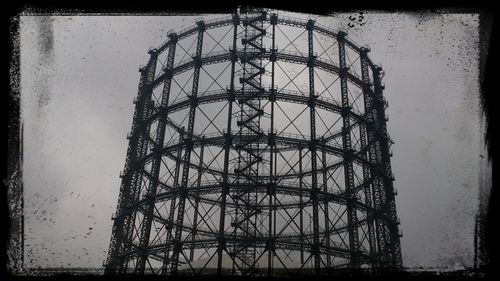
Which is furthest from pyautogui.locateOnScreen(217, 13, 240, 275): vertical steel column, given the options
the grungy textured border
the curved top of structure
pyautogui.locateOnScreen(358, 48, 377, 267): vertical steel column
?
the grungy textured border

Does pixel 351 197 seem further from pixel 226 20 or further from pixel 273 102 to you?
pixel 226 20

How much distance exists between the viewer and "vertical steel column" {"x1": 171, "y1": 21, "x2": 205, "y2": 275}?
1820 centimetres

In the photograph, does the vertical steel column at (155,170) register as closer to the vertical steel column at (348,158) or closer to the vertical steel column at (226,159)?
the vertical steel column at (226,159)

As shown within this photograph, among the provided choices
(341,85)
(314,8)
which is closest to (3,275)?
(314,8)

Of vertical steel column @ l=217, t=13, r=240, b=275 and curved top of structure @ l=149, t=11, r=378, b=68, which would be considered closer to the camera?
vertical steel column @ l=217, t=13, r=240, b=275

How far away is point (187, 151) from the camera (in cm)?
1984

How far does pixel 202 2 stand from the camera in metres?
4.92

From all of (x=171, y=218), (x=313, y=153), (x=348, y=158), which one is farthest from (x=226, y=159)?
(x=348, y=158)

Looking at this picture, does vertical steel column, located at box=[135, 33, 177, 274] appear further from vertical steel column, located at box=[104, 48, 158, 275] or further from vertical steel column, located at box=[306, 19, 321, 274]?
vertical steel column, located at box=[306, 19, 321, 274]

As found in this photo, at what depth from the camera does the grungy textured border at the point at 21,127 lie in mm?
4672

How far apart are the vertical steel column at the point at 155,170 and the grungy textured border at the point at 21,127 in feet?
44.2

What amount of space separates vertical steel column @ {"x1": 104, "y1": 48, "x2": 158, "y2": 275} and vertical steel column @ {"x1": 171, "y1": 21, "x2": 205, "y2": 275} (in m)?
2.25

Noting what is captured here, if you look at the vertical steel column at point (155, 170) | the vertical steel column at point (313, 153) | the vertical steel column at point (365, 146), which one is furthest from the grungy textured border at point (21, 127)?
the vertical steel column at point (365, 146)

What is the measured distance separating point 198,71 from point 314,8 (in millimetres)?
16821
